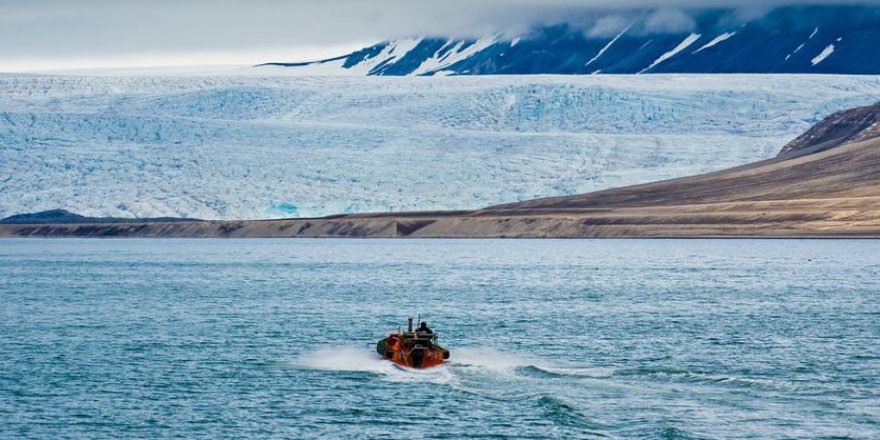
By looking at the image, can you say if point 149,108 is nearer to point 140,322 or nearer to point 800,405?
point 140,322

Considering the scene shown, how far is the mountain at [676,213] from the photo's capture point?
375 ft

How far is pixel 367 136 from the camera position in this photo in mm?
122438

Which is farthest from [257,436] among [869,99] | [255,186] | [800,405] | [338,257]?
[869,99]

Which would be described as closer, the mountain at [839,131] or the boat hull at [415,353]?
the boat hull at [415,353]

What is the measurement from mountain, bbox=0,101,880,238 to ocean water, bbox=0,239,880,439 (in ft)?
113

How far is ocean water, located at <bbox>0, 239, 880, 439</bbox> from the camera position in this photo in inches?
1204

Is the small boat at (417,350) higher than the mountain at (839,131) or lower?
lower

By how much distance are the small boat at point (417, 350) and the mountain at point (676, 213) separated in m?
75.4

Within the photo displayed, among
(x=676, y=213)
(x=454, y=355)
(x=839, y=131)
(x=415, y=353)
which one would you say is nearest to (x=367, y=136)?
(x=676, y=213)

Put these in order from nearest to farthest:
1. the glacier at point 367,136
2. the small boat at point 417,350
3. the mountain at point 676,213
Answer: the small boat at point 417,350 < the glacier at point 367,136 < the mountain at point 676,213

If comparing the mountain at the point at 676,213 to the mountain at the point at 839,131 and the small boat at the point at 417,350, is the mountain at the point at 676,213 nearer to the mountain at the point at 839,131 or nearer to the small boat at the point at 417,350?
the mountain at the point at 839,131

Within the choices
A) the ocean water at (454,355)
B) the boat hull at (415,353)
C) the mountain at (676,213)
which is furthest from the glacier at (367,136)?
the boat hull at (415,353)

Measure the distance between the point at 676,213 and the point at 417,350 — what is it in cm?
8268

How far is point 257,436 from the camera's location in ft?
96.4
